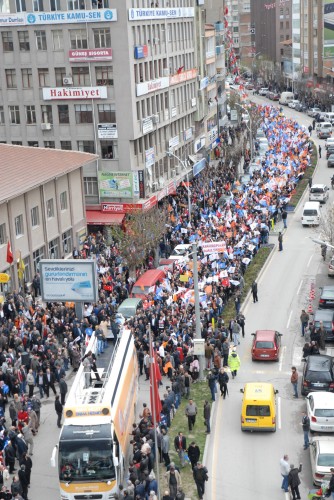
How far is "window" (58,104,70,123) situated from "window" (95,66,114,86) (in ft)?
10.4

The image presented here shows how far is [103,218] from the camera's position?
Answer: 64.6m

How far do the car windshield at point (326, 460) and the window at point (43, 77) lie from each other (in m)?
45.2

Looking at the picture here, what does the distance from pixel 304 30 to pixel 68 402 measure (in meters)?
136

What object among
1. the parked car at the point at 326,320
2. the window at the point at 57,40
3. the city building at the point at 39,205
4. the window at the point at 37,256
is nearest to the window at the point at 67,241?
the city building at the point at 39,205

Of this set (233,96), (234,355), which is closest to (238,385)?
(234,355)

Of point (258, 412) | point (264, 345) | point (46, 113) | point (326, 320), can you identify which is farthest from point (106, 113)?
point (258, 412)

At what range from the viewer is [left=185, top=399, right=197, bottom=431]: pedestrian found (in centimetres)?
3250

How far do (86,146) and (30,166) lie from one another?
12.7m

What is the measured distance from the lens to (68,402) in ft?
88.6

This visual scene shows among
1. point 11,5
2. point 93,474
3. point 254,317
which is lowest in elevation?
point 254,317

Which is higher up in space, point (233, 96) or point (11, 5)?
point (11, 5)

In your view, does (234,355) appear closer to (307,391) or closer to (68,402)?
(307,391)

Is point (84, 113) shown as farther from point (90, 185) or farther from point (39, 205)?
point (39, 205)

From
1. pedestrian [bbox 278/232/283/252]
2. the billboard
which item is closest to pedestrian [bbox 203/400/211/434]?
the billboard
